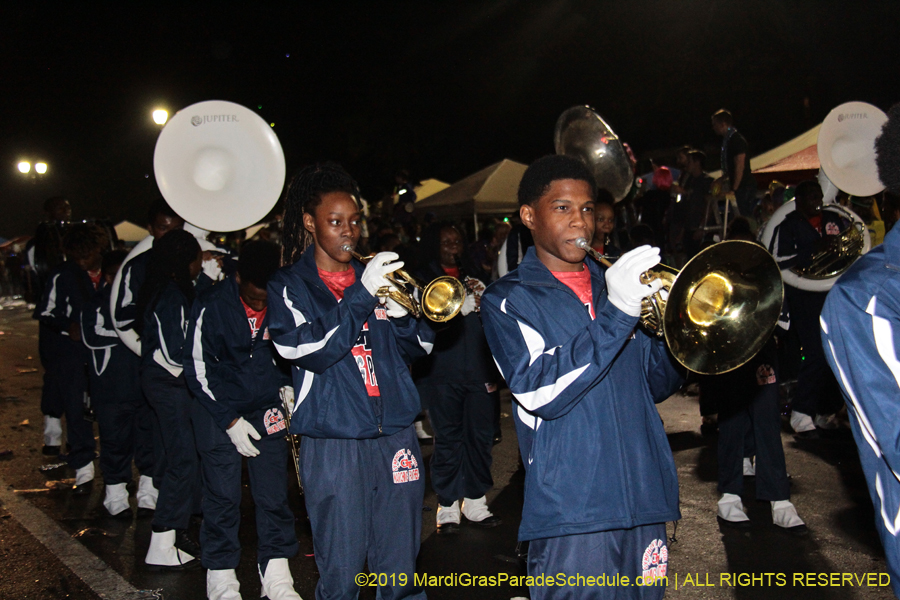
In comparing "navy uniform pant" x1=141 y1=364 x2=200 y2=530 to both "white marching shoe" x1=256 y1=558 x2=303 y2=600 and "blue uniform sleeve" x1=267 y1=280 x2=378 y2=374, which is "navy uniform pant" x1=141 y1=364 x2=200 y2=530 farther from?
"blue uniform sleeve" x1=267 y1=280 x2=378 y2=374

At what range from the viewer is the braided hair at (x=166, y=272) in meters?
5.12

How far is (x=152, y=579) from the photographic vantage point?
4930mm

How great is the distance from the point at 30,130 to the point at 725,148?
31.3 m

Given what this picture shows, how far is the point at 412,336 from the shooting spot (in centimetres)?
361

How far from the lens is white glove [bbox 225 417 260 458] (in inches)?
167

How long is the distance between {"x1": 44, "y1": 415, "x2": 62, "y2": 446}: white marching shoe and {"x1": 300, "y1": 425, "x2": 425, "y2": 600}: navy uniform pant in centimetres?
607

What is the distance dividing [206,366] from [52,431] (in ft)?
16.0

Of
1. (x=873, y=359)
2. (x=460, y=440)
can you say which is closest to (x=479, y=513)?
(x=460, y=440)

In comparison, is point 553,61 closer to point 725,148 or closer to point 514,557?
point 725,148

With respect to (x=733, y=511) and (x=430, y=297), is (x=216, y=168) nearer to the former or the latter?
(x=430, y=297)

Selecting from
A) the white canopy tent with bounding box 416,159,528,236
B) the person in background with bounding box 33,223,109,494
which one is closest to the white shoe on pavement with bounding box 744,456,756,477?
the person in background with bounding box 33,223,109,494

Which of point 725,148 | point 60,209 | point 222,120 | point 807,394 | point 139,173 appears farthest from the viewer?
point 139,173

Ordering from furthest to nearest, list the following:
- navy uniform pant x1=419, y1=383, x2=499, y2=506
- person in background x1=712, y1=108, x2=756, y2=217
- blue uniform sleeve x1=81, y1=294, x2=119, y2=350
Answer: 1. person in background x1=712, y1=108, x2=756, y2=217
2. blue uniform sleeve x1=81, y1=294, x2=119, y2=350
3. navy uniform pant x1=419, y1=383, x2=499, y2=506

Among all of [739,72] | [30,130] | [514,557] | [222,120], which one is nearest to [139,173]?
[30,130]
